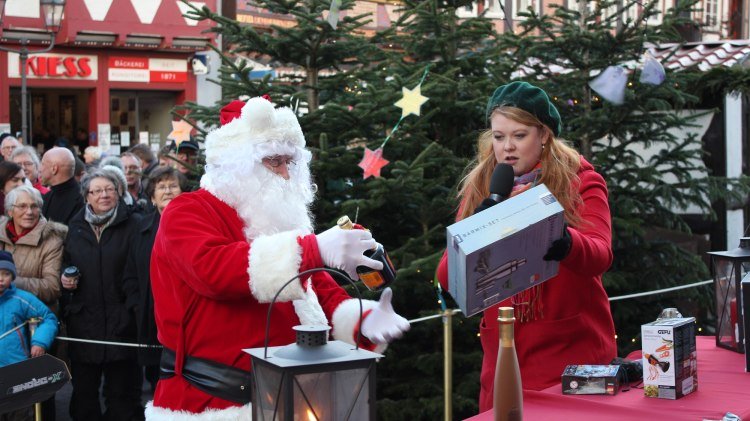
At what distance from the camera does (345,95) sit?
7223mm

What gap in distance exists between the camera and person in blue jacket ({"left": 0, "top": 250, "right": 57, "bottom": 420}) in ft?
20.2

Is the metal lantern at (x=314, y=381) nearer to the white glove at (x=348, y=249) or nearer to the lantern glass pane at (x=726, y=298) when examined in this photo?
the white glove at (x=348, y=249)

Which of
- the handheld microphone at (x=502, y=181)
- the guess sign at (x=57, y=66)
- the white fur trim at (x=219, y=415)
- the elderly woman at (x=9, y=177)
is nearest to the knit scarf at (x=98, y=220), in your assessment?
the elderly woman at (x=9, y=177)

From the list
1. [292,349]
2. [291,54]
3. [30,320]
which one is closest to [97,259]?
[30,320]

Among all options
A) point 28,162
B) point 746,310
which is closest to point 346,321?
point 746,310

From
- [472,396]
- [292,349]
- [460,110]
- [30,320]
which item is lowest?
[472,396]

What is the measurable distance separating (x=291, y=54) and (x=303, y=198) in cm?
377

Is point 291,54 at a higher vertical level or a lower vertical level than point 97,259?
higher

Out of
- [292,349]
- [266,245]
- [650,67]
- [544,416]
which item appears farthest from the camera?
[650,67]

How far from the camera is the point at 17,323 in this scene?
6.21m

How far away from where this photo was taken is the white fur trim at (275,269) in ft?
9.93

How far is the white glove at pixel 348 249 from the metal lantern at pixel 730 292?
4.72 ft

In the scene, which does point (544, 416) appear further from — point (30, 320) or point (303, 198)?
point (30, 320)

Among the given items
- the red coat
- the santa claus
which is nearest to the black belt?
the santa claus
